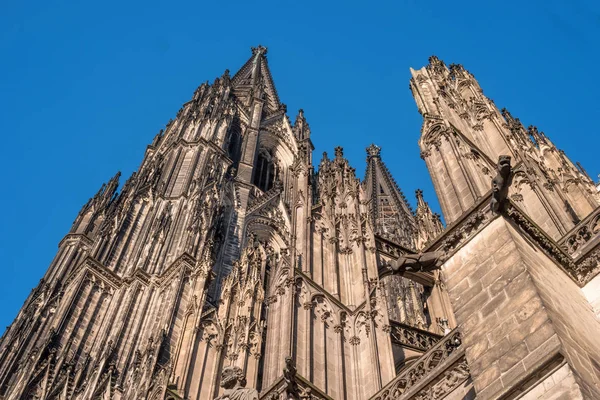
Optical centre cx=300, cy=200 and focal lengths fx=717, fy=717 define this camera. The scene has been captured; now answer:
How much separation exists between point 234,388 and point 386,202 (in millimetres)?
45217

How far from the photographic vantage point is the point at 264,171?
163ft

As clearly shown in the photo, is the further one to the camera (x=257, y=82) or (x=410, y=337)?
(x=257, y=82)

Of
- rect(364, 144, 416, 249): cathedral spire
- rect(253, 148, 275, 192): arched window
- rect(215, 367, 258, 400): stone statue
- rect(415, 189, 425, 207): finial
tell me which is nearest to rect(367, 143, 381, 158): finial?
rect(364, 144, 416, 249): cathedral spire

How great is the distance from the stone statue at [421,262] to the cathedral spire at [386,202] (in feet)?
90.7

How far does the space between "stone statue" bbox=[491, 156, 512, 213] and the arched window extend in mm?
38954

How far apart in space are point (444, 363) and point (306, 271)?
17.4ft

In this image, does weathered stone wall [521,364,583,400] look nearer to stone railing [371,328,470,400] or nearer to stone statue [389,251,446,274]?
stone railing [371,328,470,400]

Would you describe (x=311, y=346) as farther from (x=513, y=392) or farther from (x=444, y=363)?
(x=513, y=392)

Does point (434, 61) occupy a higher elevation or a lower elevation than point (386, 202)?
lower

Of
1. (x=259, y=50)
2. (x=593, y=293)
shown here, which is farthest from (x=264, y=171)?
(x=593, y=293)

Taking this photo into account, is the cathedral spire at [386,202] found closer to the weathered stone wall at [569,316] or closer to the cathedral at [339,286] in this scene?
the cathedral at [339,286]

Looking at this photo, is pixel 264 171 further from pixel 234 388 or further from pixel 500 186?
pixel 500 186

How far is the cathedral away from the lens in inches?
306

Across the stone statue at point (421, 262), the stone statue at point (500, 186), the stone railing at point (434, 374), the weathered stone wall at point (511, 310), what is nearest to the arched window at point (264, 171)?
the stone statue at point (421, 262)
